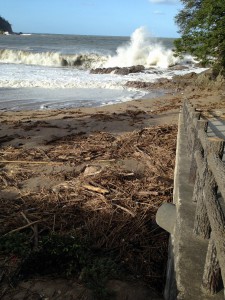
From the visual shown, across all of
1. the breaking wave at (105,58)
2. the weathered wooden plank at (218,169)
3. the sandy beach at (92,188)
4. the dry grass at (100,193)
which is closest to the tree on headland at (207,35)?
the sandy beach at (92,188)

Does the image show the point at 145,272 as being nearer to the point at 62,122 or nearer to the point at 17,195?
the point at 17,195

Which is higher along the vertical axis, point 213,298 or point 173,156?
point 213,298

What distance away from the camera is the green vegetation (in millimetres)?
2869

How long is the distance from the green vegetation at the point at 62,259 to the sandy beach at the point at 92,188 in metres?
0.10

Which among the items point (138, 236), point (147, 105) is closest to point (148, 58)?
point (147, 105)

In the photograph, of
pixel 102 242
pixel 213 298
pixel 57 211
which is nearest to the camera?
pixel 213 298

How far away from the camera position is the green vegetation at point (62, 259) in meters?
2.87

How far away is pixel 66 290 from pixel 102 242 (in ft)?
2.47

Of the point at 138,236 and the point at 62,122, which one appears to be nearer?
the point at 138,236

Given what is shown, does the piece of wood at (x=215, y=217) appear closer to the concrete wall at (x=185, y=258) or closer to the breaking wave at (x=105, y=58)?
the concrete wall at (x=185, y=258)

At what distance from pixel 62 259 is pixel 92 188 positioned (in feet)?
5.08

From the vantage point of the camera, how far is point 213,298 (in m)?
1.99

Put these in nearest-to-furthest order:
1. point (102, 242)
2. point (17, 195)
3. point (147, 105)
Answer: point (102, 242)
point (17, 195)
point (147, 105)

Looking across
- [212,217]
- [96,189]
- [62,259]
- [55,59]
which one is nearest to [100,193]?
[96,189]
